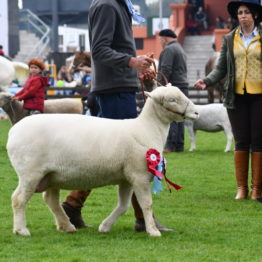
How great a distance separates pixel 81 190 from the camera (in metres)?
7.42

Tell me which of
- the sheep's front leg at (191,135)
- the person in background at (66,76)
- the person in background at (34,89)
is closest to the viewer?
the person in background at (34,89)

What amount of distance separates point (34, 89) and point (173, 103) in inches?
334

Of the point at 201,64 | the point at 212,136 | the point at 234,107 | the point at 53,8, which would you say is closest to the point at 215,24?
the point at 201,64

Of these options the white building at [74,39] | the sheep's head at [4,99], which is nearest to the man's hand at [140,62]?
the sheep's head at [4,99]

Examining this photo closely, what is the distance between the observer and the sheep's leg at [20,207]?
6.78m

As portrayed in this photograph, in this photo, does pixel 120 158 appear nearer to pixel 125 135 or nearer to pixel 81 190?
pixel 125 135

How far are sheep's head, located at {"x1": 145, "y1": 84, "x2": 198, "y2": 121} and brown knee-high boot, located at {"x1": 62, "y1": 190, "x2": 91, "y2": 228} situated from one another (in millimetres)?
1004

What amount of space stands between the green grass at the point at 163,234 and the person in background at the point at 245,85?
438mm

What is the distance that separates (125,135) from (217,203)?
2353 mm

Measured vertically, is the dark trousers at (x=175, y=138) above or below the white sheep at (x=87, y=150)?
Result: below

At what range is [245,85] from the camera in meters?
9.06

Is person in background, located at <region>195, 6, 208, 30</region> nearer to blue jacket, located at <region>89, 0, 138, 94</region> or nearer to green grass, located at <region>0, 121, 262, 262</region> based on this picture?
green grass, located at <region>0, 121, 262, 262</region>

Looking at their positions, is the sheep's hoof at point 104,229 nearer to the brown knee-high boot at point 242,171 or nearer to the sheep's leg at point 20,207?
the sheep's leg at point 20,207

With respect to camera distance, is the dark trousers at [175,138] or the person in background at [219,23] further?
the person in background at [219,23]
